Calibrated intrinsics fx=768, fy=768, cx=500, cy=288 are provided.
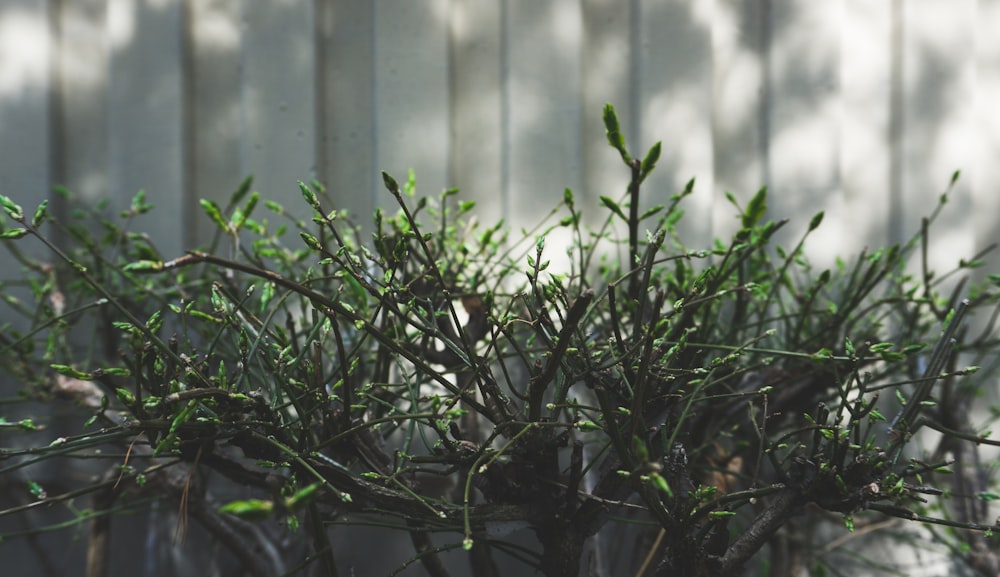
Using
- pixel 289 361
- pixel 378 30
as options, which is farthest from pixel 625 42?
pixel 289 361

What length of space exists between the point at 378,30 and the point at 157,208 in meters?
0.67

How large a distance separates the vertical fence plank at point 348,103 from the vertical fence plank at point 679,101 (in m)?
0.66

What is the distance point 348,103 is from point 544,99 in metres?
0.48

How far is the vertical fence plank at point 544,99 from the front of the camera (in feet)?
6.08

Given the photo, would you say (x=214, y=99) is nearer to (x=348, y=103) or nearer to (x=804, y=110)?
(x=348, y=103)

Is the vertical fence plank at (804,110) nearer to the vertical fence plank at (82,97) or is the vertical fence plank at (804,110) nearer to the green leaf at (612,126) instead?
the green leaf at (612,126)

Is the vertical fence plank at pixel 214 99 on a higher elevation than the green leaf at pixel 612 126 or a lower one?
higher

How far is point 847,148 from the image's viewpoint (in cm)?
193

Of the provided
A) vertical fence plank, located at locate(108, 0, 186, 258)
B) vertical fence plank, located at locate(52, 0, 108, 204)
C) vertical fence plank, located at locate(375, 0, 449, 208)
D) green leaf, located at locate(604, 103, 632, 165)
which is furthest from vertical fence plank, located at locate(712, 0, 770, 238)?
vertical fence plank, located at locate(52, 0, 108, 204)

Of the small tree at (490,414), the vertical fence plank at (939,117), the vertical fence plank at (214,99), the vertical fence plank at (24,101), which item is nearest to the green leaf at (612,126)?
the small tree at (490,414)

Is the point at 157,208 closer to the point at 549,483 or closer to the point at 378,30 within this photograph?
the point at 378,30

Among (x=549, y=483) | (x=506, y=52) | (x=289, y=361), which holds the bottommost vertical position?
(x=549, y=483)

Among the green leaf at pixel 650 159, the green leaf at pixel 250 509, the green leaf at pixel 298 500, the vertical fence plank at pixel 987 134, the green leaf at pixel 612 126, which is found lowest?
the green leaf at pixel 250 509

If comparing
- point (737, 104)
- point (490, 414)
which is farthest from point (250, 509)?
point (737, 104)
